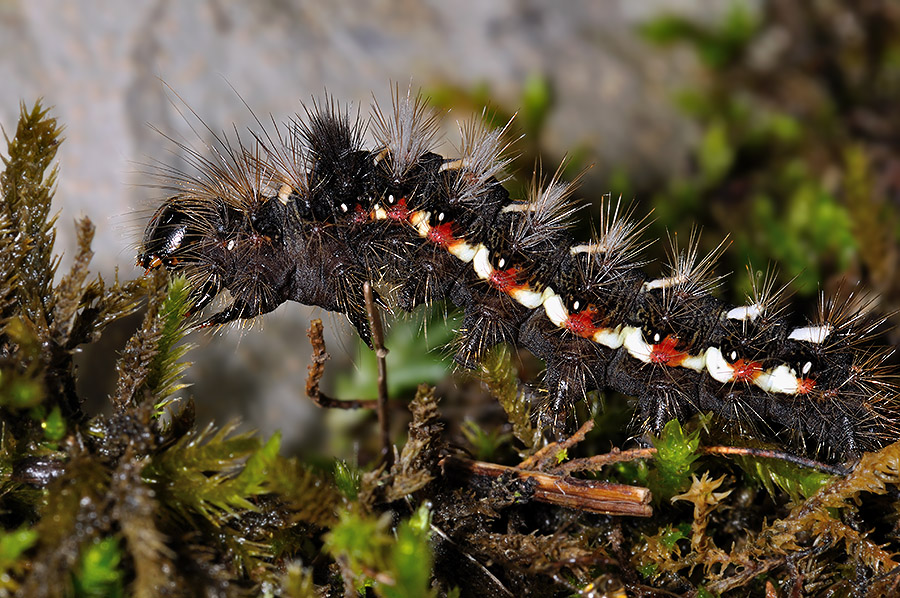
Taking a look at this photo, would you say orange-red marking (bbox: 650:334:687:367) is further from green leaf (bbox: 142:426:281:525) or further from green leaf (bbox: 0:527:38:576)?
green leaf (bbox: 0:527:38:576)

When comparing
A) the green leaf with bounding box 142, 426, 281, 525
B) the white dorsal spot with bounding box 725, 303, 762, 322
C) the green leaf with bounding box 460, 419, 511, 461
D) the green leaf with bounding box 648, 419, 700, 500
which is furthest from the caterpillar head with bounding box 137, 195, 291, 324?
the white dorsal spot with bounding box 725, 303, 762, 322

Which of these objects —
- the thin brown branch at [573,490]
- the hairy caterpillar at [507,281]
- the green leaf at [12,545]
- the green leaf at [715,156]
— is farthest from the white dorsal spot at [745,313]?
the green leaf at [12,545]

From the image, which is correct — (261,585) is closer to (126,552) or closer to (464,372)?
(126,552)

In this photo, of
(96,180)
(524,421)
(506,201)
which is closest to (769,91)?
(506,201)

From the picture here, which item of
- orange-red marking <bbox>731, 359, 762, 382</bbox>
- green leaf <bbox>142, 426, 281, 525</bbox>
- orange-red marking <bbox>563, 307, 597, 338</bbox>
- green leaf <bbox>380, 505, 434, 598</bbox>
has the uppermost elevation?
orange-red marking <bbox>563, 307, 597, 338</bbox>

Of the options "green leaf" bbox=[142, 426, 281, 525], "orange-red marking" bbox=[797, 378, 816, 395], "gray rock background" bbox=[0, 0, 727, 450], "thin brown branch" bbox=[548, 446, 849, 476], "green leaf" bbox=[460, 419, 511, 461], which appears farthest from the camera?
"gray rock background" bbox=[0, 0, 727, 450]

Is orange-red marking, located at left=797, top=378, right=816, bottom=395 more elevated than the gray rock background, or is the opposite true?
the gray rock background

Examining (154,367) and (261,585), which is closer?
(261,585)

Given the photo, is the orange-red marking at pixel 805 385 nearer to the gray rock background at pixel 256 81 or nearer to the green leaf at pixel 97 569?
the gray rock background at pixel 256 81
